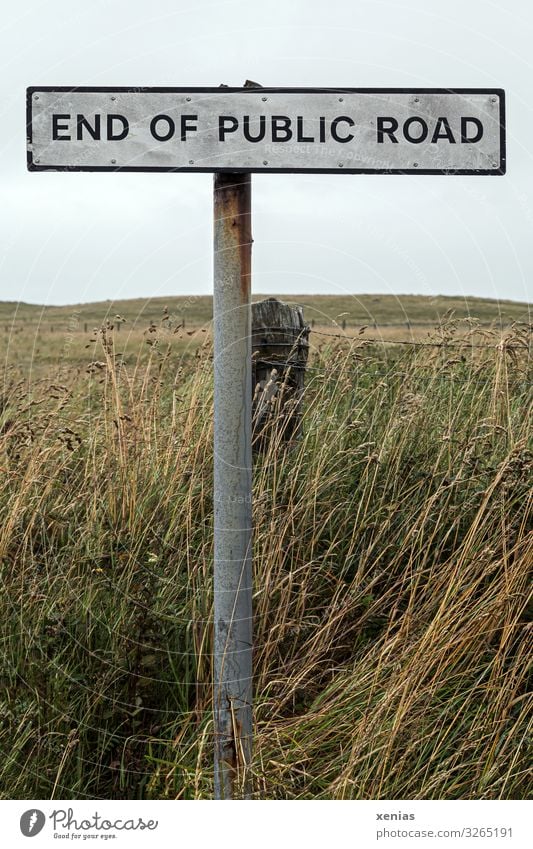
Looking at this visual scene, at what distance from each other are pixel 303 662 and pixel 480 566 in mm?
690

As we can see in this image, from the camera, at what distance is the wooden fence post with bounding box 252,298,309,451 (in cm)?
384

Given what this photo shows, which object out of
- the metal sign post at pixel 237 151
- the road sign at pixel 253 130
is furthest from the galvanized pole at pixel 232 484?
the road sign at pixel 253 130

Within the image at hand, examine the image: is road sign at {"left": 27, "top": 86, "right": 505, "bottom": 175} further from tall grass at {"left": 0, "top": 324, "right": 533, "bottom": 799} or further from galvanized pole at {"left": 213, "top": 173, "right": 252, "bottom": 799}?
tall grass at {"left": 0, "top": 324, "right": 533, "bottom": 799}

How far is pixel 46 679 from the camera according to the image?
9.25ft

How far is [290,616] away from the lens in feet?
10.2

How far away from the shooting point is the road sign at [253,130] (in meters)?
2.45

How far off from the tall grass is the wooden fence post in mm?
166

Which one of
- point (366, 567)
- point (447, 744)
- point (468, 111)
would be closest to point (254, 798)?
point (447, 744)

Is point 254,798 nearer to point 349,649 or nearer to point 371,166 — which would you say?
point 349,649
